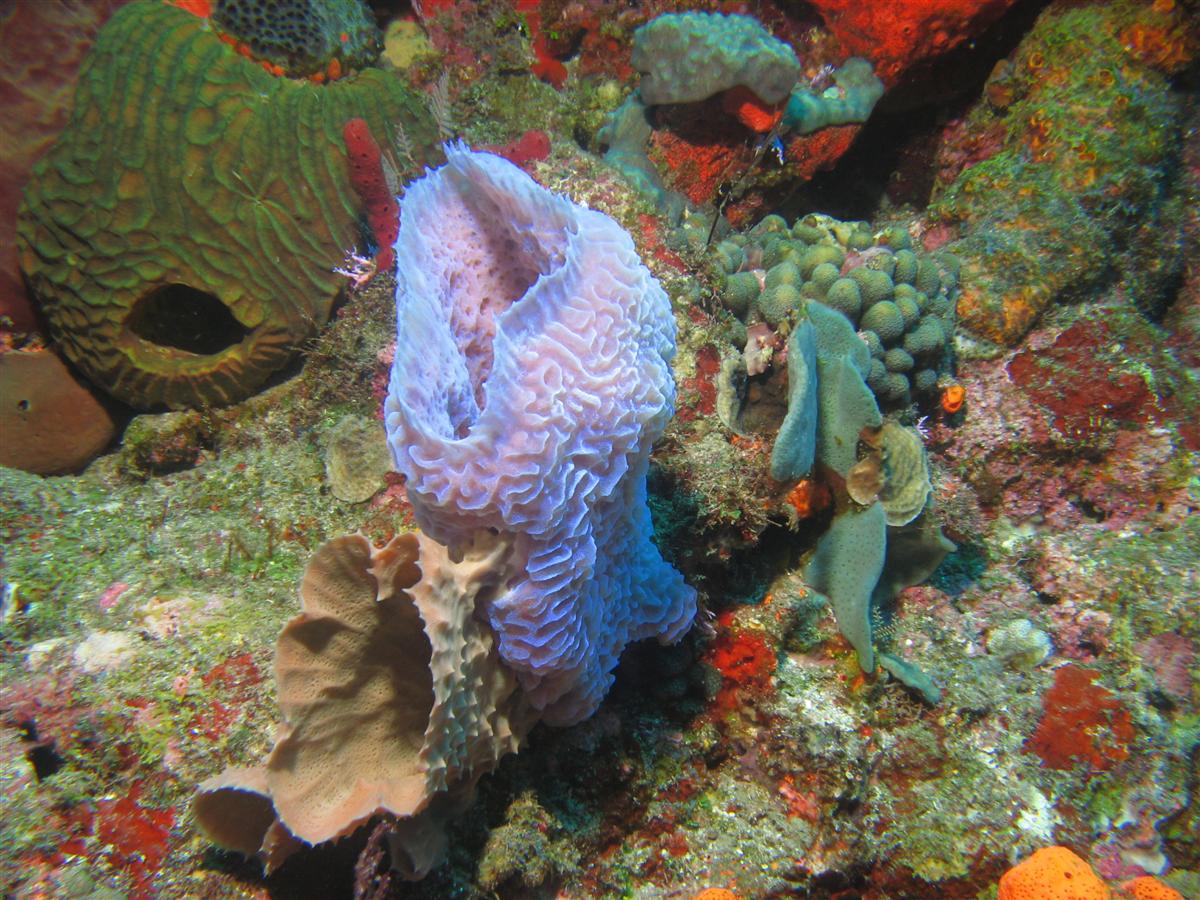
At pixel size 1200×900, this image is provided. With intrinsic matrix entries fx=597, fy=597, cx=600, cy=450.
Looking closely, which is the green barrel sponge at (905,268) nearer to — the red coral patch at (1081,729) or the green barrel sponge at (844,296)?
the green barrel sponge at (844,296)

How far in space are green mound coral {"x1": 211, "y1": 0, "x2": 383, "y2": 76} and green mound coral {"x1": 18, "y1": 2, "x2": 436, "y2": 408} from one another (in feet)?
1.41

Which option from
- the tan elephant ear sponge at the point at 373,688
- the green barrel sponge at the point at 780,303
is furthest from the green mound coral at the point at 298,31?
the tan elephant ear sponge at the point at 373,688

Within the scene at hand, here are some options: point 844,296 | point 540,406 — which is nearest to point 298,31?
point 844,296

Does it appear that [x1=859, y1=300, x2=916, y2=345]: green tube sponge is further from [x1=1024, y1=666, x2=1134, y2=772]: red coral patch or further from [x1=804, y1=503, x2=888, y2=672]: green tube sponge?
[x1=1024, y1=666, x2=1134, y2=772]: red coral patch

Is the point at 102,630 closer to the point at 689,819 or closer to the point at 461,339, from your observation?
the point at 461,339

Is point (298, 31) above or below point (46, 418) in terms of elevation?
above

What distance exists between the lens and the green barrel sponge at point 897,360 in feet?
12.8

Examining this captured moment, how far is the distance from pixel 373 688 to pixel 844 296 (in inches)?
136

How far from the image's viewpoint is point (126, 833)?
6.58 ft

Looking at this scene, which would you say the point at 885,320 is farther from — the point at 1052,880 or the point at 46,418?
the point at 46,418

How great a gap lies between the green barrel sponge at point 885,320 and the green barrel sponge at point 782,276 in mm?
531

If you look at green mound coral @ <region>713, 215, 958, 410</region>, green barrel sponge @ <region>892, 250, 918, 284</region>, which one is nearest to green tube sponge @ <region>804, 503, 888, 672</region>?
green mound coral @ <region>713, 215, 958, 410</region>

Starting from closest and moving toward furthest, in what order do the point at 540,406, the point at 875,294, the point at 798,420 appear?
the point at 540,406 → the point at 798,420 → the point at 875,294

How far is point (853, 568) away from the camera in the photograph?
10.2 feet
